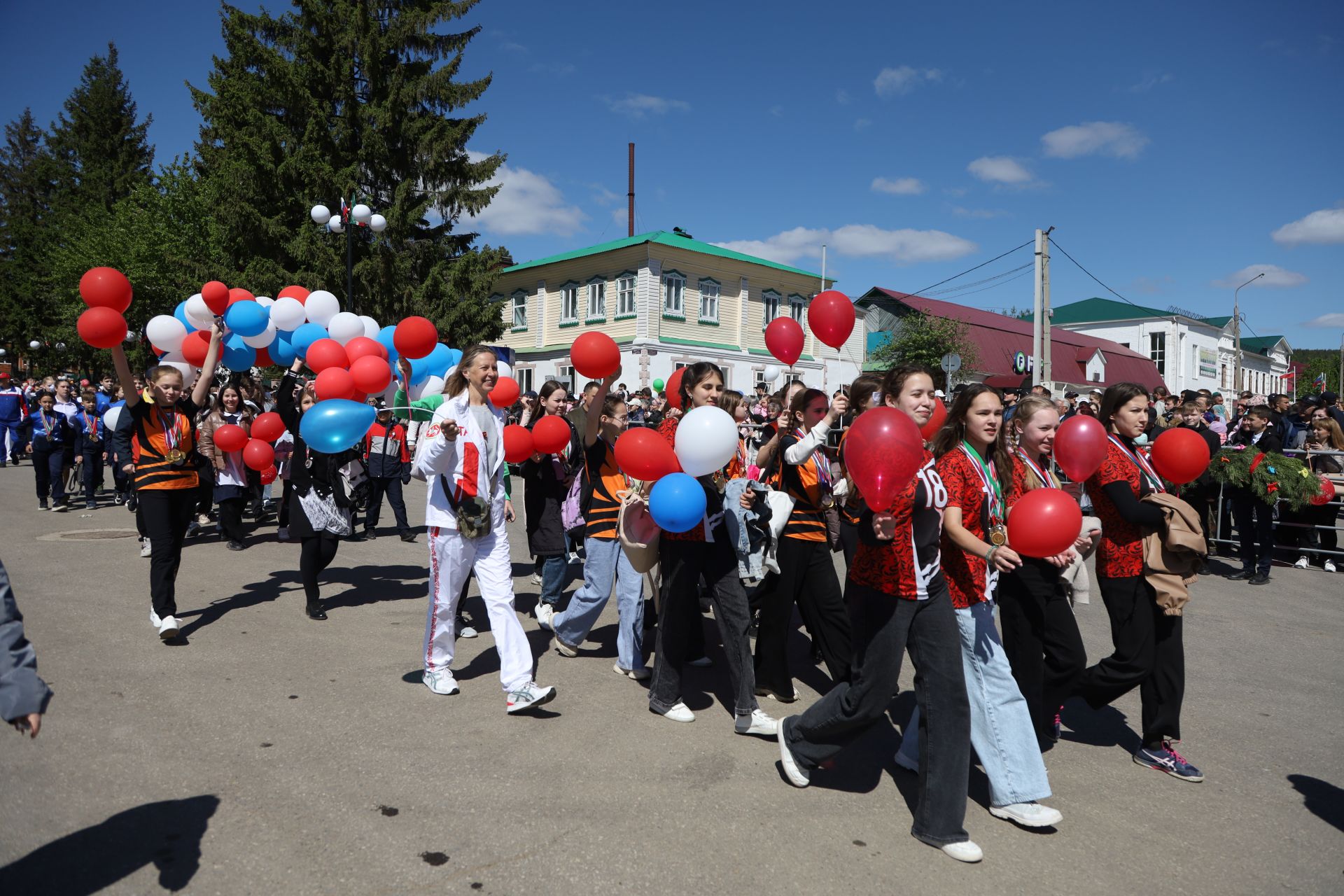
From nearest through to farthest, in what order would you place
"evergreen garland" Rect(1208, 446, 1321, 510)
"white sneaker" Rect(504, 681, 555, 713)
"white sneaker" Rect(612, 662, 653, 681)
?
1. "white sneaker" Rect(504, 681, 555, 713)
2. "white sneaker" Rect(612, 662, 653, 681)
3. "evergreen garland" Rect(1208, 446, 1321, 510)

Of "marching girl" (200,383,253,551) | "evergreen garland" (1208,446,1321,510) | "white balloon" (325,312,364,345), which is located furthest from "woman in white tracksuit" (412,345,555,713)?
"evergreen garland" (1208,446,1321,510)

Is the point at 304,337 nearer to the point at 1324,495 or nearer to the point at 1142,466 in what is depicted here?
A: the point at 1142,466

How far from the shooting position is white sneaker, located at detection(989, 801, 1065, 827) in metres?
3.46

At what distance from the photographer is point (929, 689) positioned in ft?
11.0

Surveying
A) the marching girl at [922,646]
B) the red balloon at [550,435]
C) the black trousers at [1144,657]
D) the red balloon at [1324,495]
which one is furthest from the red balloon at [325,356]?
the red balloon at [1324,495]

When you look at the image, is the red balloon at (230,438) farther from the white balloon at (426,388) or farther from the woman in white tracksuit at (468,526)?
the woman in white tracksuit at (468,526)

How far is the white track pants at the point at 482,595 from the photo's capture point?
15.3ft

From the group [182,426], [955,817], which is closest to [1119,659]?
[955,817]

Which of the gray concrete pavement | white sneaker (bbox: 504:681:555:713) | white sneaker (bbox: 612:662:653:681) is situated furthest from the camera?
white sneaker (bbox: 612:662:653:681)

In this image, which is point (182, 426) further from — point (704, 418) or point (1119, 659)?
point (1119, 659)

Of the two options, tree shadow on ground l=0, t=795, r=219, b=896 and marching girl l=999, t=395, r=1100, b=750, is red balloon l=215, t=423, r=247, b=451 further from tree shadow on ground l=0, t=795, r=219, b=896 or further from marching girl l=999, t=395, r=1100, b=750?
marching girl l=999, t=395, r=1100, b=750

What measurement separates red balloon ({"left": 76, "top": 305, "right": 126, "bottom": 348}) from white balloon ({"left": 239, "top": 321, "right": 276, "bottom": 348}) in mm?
945

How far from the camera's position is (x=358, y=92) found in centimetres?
2580

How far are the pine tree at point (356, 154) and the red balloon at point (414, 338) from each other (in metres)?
19.2
